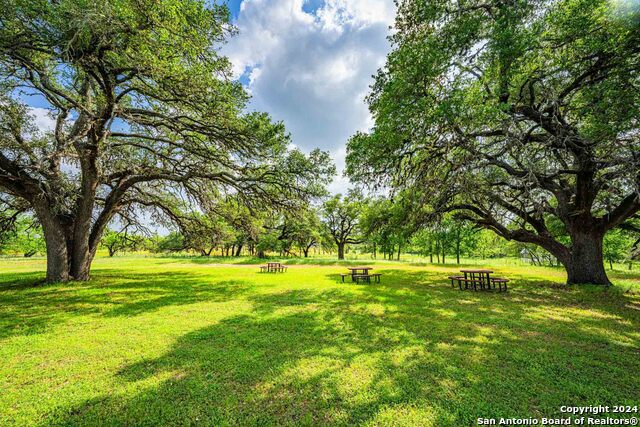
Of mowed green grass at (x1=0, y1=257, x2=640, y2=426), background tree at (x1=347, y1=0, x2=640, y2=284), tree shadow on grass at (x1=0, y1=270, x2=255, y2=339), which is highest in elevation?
background tree at (x1=347, y1=0, x2=640, y2=284)

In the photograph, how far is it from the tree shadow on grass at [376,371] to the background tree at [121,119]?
24.9ft

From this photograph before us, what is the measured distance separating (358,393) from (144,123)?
12422 mm

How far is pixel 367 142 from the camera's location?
8.60 metres

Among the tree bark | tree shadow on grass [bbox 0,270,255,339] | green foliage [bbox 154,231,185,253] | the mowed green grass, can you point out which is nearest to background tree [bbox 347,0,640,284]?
the tree bark

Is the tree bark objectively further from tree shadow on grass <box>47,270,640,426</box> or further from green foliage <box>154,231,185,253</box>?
green foliage <box>154,231,185,253</box>

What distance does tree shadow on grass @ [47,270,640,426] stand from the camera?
3.01m

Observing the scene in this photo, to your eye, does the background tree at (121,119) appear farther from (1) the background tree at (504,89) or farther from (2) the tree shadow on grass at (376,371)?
(2) the tree shadow on grass at (376,371)

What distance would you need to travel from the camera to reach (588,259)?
11344 mm

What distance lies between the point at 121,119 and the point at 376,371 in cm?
1322

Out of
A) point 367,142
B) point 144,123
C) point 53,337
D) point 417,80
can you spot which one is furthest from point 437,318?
point 144,123

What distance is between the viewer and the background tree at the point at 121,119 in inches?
248

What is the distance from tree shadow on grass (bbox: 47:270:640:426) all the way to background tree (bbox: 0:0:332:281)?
7575mm

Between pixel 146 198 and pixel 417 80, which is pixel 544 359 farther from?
pixel 146 198

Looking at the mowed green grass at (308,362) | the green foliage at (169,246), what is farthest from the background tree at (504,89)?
the green foliage at (169,246)
